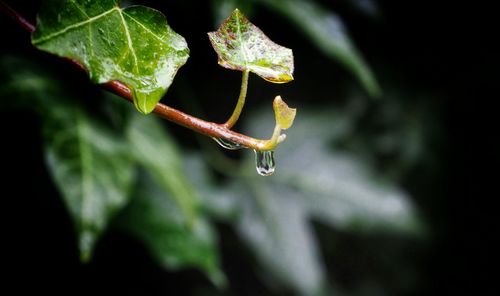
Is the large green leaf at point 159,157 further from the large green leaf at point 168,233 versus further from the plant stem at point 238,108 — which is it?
the plant stem at point 238,108

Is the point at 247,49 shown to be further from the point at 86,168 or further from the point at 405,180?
the point at 405,180

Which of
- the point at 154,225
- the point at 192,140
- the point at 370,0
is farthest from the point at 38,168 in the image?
the point at 370,0

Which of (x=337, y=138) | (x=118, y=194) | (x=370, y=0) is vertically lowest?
(x=337, y=138)

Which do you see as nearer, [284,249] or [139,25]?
[139,25]

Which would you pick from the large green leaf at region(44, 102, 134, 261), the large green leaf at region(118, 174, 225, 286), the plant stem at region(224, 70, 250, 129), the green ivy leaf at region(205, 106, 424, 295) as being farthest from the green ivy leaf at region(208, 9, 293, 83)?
the green ivy leaf at region(205, 106, 424, 295)

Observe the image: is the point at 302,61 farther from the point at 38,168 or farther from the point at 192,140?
the point at 38,168

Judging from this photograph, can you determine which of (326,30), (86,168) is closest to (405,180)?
(326,30)
